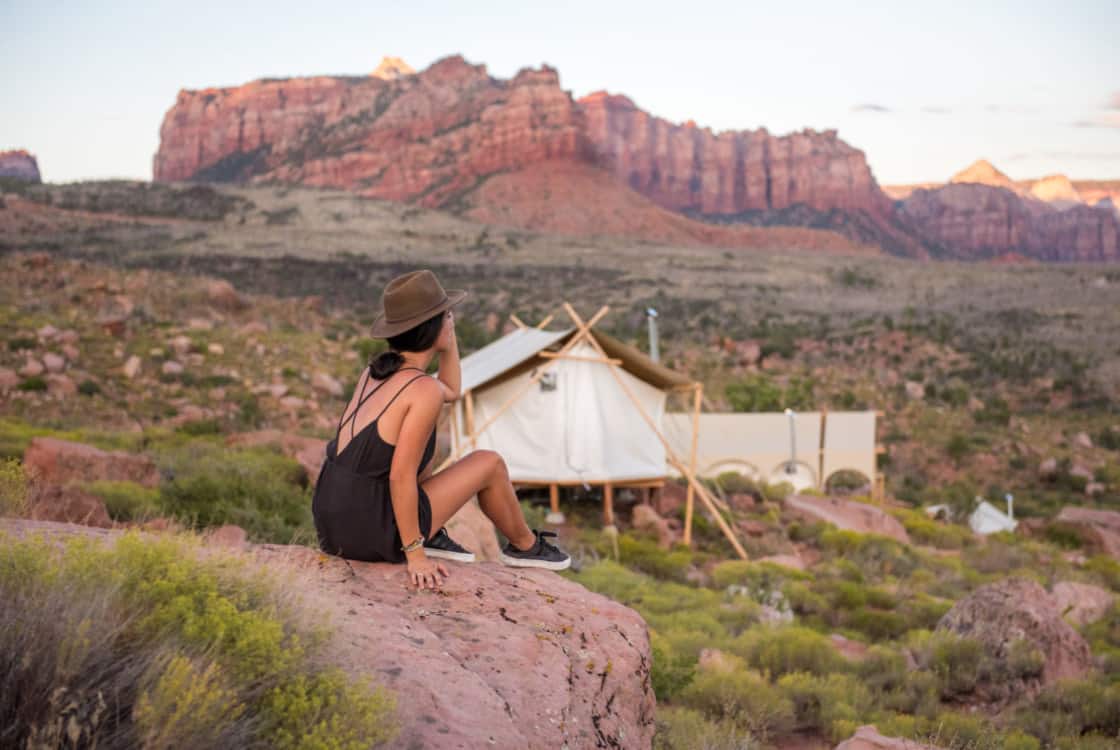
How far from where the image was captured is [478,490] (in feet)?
11.8

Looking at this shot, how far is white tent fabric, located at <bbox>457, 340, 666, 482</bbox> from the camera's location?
10961mm

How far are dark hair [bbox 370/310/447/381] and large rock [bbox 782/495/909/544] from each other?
9442 mm

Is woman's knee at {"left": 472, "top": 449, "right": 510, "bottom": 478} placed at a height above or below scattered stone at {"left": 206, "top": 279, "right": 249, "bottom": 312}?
below

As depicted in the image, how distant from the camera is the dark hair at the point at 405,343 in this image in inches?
132

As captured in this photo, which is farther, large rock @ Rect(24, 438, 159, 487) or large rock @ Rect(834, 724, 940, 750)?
large rock @ Rect(24, 438, 159, 487)

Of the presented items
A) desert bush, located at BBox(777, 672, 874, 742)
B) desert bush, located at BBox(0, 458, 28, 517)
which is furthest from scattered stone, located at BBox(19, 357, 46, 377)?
desert bush, located at BBox(777, 672, 874, 742)

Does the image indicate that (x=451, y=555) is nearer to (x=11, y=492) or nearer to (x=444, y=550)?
(x=444, y=550)

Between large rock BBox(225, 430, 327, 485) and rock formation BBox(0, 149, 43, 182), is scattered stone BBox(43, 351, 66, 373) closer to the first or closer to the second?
large rock BBox(225, 430, 327, 485)

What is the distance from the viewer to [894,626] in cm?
763

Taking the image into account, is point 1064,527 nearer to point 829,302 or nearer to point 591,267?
point 829,302

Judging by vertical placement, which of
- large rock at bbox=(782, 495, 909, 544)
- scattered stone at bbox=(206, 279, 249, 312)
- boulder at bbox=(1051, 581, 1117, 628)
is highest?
scattered stone at bbox=(206, 279, 249, 312)

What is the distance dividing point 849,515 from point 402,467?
10287mm

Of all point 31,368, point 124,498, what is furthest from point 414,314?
point 31,368

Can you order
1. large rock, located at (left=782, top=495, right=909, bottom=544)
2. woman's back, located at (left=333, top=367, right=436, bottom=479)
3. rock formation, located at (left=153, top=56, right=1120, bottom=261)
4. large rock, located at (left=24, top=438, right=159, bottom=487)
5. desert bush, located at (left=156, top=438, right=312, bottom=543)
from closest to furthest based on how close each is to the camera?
woman's back, located at (left=333, top=367, right=436, bottom=479), desert bush, located at (left=156, top=438, right=312, bottom=543), large rock, located at (left=24, top=438, right=159, bottom=487), large rock, located at (left=782, top=495, right=909, bottom=544), rock formation, located at (left=153, top=56, right=1120, bottom=261)
